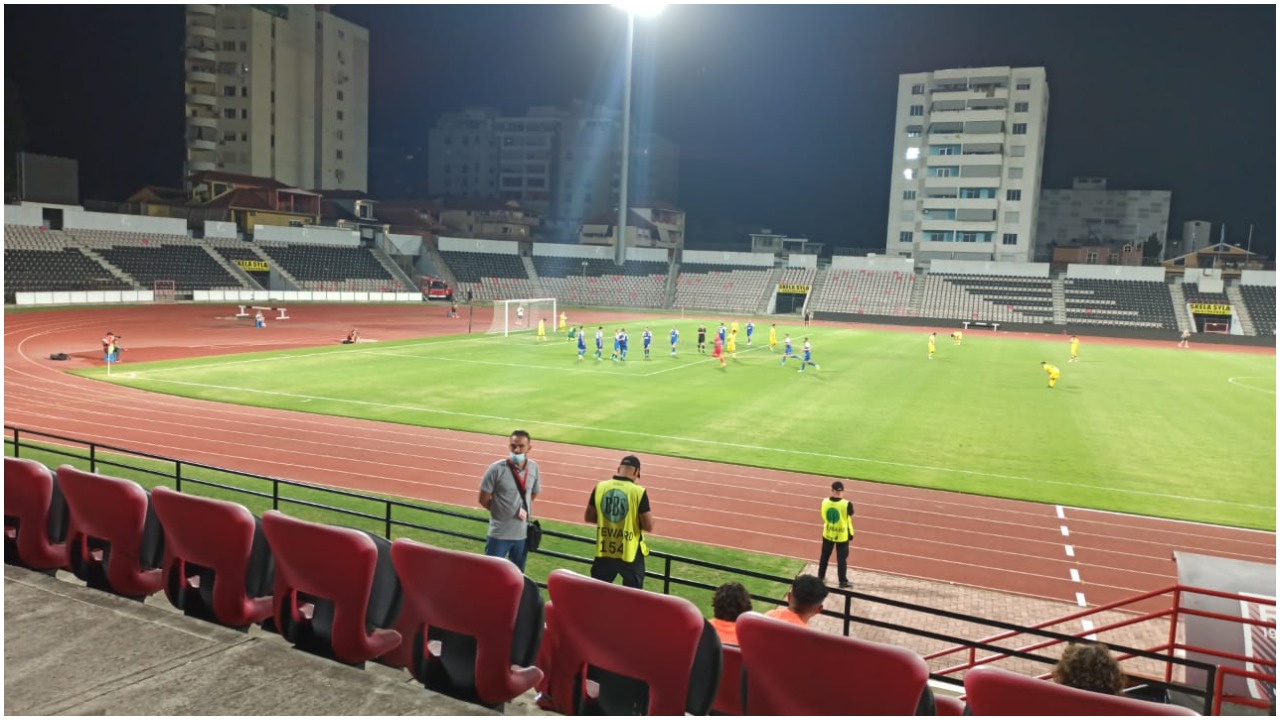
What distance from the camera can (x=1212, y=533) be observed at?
1422 cm

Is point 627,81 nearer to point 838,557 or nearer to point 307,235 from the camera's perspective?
point 307,235

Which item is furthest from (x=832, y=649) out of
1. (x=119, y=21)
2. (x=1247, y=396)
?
(x=119, y=21)

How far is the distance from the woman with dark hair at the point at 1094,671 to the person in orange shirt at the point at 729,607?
6.58 feet

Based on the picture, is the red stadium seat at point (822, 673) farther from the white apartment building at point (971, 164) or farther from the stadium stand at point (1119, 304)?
the white apartment building at point (971, 164)

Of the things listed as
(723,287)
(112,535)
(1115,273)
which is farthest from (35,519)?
(1115,273)

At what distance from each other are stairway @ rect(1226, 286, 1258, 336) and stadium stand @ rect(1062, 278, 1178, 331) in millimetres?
4590

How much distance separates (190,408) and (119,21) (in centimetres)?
7717

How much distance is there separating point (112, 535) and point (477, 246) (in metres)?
89.0

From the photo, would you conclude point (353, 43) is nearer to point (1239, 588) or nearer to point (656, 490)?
point (656, 490)

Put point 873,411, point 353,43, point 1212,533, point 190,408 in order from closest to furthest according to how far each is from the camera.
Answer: point 1212,533, point 190,408, point 873,411, point 353,43

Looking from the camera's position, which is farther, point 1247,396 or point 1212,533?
point 1247,396

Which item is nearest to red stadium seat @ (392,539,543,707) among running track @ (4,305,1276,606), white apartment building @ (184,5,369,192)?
running track @ (4,305,1276,606)

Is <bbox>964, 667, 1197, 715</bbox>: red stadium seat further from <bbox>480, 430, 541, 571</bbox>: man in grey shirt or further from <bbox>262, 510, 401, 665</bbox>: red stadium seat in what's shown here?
<bbox>480, 430, 541, 571</bbox>: man in grey shirt

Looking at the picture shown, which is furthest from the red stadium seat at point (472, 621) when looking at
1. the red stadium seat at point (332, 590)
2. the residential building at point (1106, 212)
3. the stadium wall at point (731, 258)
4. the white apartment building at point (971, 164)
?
the residential building at point (1106, 212)
